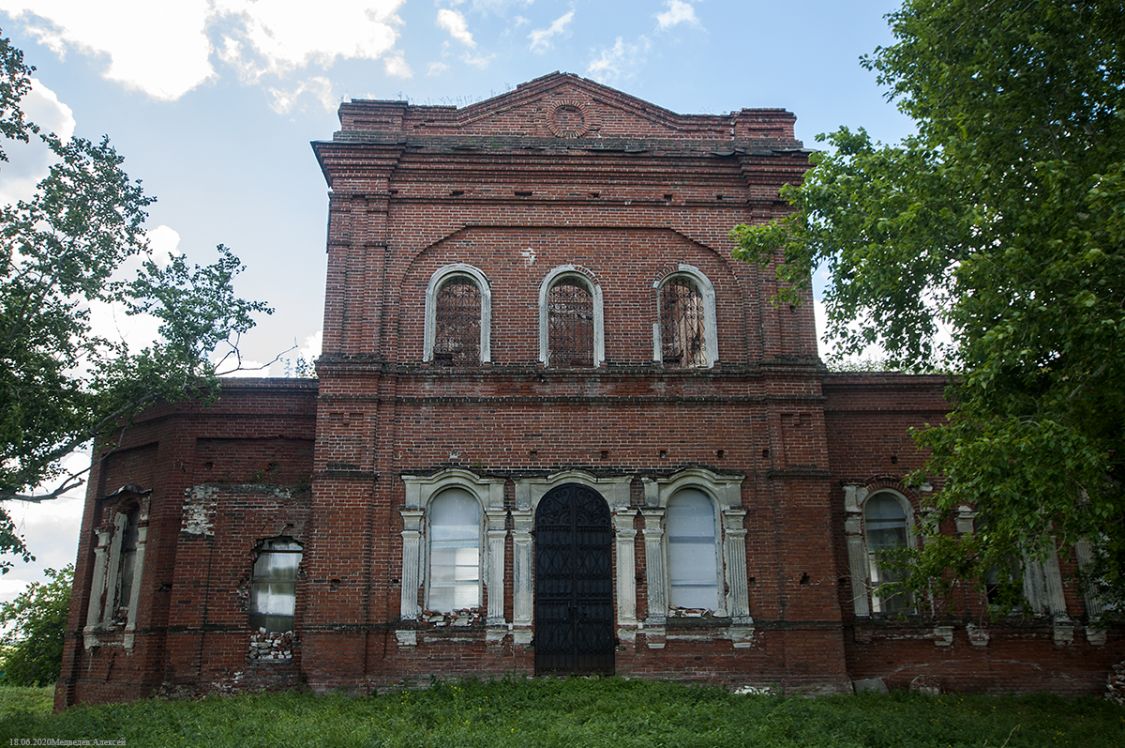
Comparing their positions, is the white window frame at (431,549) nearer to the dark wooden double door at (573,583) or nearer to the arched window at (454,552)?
the arched window at (454,552)

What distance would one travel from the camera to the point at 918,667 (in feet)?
44.8

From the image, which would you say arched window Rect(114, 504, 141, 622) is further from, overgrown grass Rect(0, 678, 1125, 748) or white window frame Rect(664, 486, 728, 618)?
white window frame Rect(664, 486, 728, 618)

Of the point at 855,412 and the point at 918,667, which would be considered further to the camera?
the point at 855,412

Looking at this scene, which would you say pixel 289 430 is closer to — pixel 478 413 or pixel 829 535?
pixel 478 413

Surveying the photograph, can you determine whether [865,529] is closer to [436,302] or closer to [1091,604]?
[1091,604]

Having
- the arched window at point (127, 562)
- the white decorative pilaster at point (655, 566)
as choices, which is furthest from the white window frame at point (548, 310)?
the arched window at point (127, 562)

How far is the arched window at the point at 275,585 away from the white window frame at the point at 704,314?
6209 millimetres

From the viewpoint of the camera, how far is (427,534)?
522 inches

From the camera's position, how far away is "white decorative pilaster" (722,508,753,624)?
42.7 feet

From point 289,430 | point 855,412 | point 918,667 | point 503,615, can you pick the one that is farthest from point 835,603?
point 289,430

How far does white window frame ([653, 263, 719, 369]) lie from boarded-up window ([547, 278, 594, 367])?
0.99 meters

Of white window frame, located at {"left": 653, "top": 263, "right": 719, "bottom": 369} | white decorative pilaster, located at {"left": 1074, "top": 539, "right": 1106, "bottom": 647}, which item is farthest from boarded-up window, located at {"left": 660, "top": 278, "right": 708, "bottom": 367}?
white decorative pilaster, located at {"left": 1074, "top": 539, "right": 1106, "bottom": 647}

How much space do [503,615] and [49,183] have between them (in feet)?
27.5

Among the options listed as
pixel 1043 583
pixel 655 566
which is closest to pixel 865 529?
pixel 1043 583
